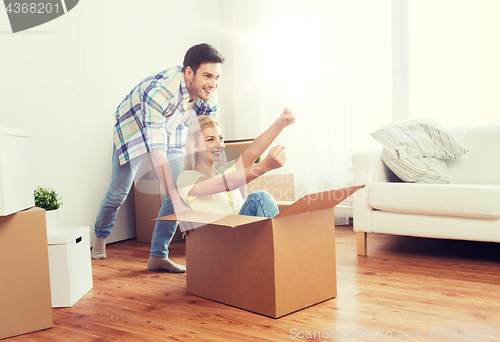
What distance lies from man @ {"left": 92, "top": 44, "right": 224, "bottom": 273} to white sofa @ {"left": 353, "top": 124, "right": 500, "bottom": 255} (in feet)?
2.79

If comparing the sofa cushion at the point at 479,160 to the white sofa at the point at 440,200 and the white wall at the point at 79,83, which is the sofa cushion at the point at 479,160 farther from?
the white wall at the point at 79,83

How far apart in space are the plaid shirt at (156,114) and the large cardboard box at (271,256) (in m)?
0.44

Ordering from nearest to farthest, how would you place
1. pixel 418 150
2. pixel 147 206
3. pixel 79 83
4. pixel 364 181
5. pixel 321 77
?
pixel 364 181, pixel 418 150, pixel 79 83, pixel 147 206, pixel 321 77

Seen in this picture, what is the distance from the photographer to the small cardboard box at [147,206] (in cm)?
252

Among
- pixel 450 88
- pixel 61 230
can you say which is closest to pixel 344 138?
pixel 450 88

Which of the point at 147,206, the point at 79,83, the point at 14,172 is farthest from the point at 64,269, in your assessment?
the point at 79,83

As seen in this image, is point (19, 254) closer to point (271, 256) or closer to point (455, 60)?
point (271, 256)

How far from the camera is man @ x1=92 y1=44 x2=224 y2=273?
1551 mm

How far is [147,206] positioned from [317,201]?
5.11 ft

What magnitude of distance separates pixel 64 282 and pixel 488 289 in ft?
4.98

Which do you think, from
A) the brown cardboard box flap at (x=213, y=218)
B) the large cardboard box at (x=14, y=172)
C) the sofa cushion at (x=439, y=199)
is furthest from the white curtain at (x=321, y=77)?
the large cardboard box at (x=14, y=172)

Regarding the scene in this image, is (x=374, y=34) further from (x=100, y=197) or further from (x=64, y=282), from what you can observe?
(x=64, y=282)

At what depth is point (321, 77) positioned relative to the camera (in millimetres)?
3037

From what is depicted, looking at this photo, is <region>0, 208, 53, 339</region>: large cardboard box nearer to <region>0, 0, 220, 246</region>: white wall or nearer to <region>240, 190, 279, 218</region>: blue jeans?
<region>240, 190, 279, 218</region>: blue jeans
